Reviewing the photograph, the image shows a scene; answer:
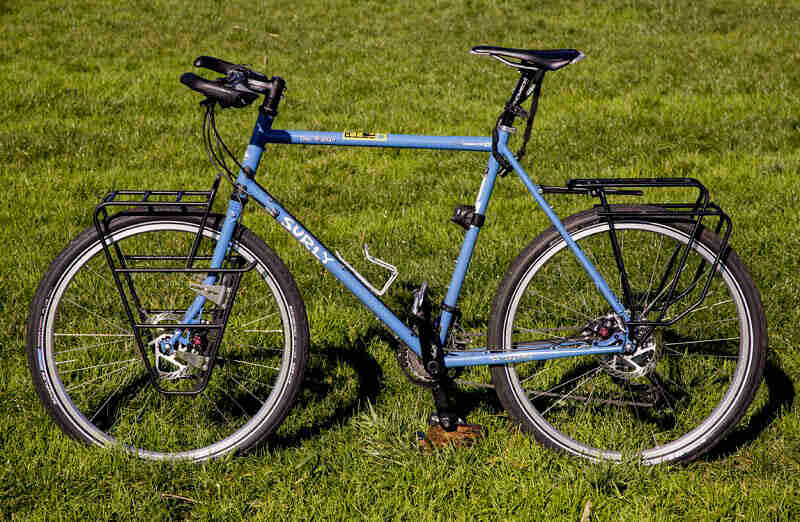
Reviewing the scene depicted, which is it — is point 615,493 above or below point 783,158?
above

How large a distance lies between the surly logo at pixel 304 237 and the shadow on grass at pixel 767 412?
211 cm

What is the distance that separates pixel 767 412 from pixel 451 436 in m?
1.71

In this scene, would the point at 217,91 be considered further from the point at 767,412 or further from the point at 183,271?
the point at 767,412

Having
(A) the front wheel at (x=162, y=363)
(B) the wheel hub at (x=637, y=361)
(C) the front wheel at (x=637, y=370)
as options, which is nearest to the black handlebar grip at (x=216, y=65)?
(A) the front wheel at (x=162, y=363)

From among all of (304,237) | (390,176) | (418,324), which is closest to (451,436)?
(418,324)

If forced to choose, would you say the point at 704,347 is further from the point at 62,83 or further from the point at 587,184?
the point at 62,83

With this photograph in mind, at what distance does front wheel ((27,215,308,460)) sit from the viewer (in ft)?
11.3

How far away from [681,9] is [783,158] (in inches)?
304

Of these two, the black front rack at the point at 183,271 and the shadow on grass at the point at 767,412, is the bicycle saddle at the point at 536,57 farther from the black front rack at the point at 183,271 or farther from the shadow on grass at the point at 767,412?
the shadow on grass at the point at 767,412

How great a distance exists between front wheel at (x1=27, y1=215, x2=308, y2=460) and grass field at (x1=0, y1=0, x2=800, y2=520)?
0.68 feet

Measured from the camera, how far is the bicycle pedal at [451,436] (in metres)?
3.76

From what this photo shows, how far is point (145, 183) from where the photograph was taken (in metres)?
7.12

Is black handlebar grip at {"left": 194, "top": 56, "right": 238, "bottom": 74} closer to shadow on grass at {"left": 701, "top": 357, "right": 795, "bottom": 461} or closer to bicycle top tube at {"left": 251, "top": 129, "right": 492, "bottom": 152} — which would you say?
bicycle top tube at {"left": 251, "top": 129, "right": 492, "bottom": 152}

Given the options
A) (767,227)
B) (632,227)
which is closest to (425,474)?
(632,227)
